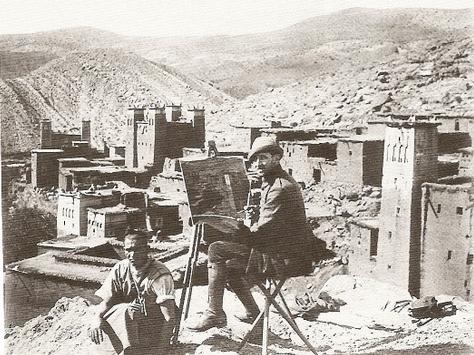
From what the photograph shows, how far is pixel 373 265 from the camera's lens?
387 inches

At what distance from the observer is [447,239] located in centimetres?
855

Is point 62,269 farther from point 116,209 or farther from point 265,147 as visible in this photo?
point 265,147

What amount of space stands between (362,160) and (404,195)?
1.48 meters

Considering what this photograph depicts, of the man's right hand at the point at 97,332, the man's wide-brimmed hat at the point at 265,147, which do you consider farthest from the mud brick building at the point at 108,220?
the man's wide-brimmed hat at the point at 265,147

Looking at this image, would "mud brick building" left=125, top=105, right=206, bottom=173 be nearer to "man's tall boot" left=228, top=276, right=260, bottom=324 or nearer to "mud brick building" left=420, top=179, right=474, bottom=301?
"mud brick building" left=420, top=179, right=474, bottom=301

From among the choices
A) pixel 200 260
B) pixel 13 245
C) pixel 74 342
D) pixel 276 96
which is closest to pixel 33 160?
pixel 13 245

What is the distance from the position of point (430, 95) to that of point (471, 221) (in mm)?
6745

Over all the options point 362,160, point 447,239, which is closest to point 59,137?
point 362,160

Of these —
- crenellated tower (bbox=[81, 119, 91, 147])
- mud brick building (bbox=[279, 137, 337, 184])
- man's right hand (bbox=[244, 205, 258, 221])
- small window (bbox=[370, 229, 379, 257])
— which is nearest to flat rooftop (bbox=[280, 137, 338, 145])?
mud brick building (bbox=[279, 137, 337, 184])

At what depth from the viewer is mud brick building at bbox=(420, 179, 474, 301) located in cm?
817

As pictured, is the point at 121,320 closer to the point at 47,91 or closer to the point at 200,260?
the point at 200,260

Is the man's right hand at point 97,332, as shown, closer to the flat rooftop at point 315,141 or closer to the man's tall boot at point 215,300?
the man's tall boot at point 215,300

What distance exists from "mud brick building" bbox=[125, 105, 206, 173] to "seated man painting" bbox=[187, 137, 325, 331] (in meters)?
6.75

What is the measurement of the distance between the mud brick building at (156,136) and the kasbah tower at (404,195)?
3.93 m
